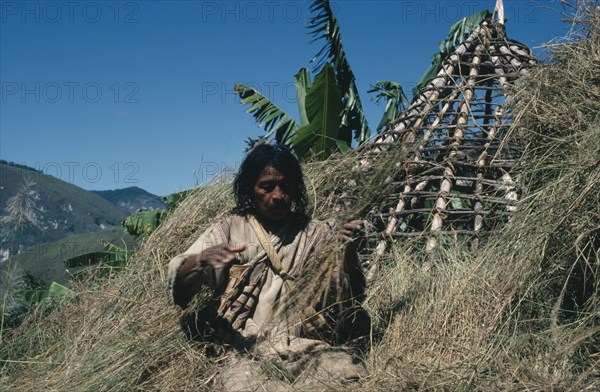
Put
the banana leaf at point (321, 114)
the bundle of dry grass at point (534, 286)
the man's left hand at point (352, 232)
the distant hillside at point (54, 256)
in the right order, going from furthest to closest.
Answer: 1. the banana leaf at point (321, 114)
2. the distant hillside at point (54, 256)
3. the man's left hand at point (352, 232)
4. the bundle of dry grass at point (534, 286)

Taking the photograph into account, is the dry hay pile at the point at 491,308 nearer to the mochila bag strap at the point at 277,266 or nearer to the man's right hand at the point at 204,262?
the mochila bag strap at the point at 277,266

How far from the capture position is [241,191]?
12.2 ft

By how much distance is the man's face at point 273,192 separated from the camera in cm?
350

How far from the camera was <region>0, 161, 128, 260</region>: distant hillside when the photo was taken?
193 inches

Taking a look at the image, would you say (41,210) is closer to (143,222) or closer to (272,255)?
(272,255)

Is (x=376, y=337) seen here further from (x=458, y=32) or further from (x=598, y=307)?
(x=458, y=32)

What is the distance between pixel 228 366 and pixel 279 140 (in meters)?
5.98

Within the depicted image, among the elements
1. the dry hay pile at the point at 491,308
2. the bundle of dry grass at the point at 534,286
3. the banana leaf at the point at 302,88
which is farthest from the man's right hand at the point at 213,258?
the banana leaf at the point at 302,88

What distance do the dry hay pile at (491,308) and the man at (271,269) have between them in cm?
22

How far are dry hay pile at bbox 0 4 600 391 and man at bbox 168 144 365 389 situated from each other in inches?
8.6

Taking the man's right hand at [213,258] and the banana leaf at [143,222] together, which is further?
the banana leaf at [143,222]

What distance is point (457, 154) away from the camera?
493 centimetres

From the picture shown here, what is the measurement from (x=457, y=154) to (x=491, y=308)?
5.20 feet

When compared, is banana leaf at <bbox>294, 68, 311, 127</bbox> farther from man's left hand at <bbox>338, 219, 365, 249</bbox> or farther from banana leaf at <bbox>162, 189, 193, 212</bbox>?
man's left hand at <bbox>338, 219, 365, 249</bbox>
